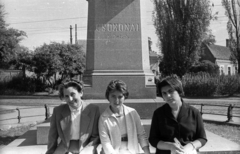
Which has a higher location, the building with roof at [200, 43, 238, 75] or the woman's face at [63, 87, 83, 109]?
the building with roof at [200, 43, 238, 75]

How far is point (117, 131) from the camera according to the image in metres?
3.53

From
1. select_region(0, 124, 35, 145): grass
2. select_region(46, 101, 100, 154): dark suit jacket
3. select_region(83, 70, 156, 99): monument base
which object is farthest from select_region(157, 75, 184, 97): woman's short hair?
select_region(0, 124, 35, 145): grass

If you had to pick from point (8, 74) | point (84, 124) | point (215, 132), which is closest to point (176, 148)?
point (84, 124)

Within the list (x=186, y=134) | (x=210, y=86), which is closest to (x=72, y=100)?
(x=186, y=134)

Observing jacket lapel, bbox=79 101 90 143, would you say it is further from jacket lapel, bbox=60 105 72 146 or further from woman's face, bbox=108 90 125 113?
woman's face, bbox=108 90 125 113

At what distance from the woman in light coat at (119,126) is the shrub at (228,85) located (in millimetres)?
24909

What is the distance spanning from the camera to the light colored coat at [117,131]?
3.51 m

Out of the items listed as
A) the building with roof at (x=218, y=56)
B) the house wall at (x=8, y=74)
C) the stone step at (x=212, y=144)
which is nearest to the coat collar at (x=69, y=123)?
the stone step at (x=212, y=144)

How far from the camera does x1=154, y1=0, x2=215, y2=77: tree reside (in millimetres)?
28422

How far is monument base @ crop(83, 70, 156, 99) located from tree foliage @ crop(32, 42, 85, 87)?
23.8 meters

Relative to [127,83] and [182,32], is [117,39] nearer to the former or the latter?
[127,83]

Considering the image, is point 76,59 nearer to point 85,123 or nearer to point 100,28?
point 100,28

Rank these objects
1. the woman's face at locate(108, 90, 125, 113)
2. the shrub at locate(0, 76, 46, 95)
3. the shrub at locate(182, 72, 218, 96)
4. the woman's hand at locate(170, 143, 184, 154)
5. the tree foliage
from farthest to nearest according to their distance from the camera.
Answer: the shrub at locate(0, 76, 46, 95) → the tree foliage → the shrub at locate(182, 72, 218, 96) → the woman's face at locate(108, 90, 125, 113) → the woman's hand at locate(170, 143, 184, 154)

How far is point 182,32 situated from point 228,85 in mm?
7152
